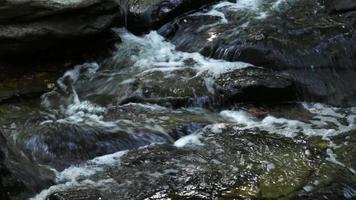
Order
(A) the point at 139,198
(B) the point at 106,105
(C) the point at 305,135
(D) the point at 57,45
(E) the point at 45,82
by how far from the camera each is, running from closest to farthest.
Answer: (A) the point at 139,198
(C) the point at 305,135
(B) the point at 106,105
(E) the point at 45,82
(D) the point at 57,45

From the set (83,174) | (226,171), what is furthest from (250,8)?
(83,174)

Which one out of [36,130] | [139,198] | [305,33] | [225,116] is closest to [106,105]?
[36,130]

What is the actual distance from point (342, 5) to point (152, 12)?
371 cm

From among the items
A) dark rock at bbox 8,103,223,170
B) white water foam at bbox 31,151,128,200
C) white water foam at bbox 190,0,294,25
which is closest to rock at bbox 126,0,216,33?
white water foam at bbox 190,0,294,25

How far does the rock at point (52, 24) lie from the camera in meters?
8.53

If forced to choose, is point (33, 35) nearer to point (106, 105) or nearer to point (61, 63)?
point (61, 63)

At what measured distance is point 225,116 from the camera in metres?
7.20

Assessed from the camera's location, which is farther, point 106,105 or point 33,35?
point 33,35

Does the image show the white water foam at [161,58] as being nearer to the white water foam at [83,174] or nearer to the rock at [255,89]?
the rock at [255,89]

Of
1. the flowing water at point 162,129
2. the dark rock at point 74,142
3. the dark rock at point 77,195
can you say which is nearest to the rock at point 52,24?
the flowing water at point 162,129

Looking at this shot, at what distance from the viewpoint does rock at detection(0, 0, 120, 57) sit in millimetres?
8531

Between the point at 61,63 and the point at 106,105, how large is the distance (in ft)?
6.51

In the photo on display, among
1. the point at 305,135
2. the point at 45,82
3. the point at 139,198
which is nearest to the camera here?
the point at 139,198

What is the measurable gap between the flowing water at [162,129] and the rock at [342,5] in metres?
2.75
